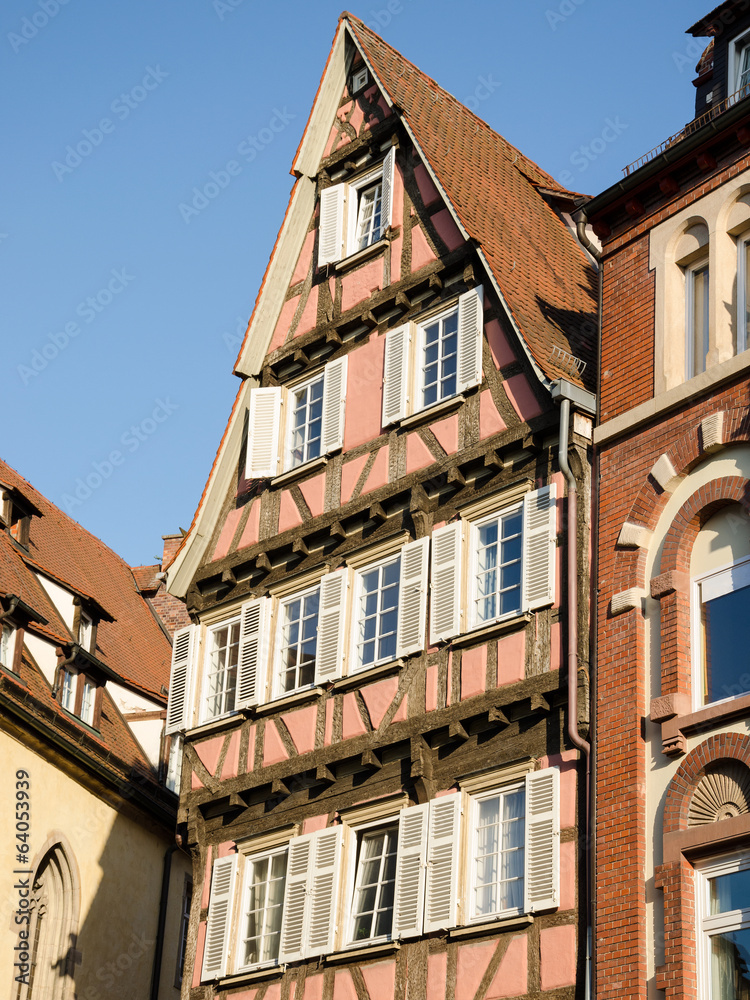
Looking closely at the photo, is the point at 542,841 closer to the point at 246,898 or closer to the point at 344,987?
the point at 344,987

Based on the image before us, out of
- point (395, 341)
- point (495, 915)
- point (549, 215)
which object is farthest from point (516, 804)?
point (549, 215)

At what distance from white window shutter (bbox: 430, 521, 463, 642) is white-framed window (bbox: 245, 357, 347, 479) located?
8.84ft

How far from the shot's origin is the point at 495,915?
1465 centimetres

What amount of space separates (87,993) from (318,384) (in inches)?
372

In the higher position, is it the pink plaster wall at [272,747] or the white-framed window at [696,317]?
the white-framed window at [696,317]

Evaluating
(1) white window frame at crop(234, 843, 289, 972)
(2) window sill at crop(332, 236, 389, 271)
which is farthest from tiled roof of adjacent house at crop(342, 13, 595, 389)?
(1) white window frame at crop(234, 843, 289, 972)

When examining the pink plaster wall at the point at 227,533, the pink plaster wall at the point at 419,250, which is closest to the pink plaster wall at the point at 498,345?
the pink plaster wall at the point at 419,250

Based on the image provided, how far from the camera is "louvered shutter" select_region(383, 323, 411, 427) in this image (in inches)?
722

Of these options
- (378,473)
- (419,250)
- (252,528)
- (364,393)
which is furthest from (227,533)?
(419,250)

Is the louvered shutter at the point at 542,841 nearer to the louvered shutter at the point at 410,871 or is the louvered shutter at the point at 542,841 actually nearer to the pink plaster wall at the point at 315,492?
the louvered shutter at the point at 410,871

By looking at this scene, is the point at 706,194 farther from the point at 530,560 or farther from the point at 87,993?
the point at 87,993

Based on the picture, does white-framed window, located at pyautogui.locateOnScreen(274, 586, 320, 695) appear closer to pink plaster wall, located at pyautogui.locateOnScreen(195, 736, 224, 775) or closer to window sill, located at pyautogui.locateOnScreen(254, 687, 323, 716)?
window sill, located at pyautogui.locateOnScreen(254, 687, 323, 716)

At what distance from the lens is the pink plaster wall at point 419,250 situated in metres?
19.1

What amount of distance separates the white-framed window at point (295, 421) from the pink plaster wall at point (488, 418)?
7.71 feet
